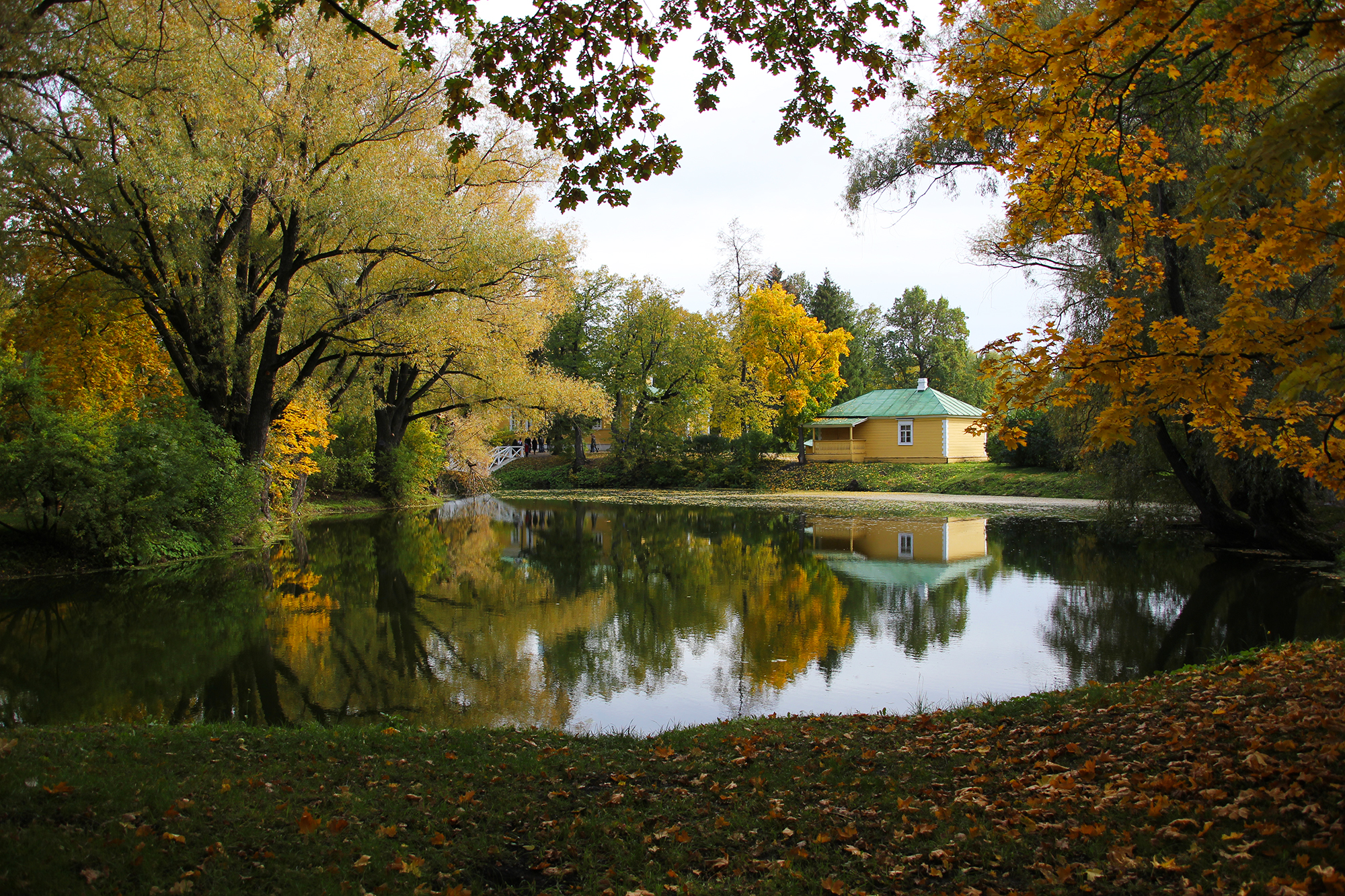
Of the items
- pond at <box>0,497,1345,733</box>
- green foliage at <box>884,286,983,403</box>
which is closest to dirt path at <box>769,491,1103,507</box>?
pond at <box>0,497,1345,733</box>

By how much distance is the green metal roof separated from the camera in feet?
135

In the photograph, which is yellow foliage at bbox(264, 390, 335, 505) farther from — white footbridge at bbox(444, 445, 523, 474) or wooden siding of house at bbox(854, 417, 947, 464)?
wooden siding of house at bbox(854, 417, 947, 464)

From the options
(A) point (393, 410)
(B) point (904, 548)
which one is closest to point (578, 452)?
(A) point (393, 410)

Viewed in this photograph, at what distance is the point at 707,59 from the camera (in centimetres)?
657

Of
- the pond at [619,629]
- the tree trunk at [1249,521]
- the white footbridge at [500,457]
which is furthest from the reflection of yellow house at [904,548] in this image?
the white footbridge at [500,457]

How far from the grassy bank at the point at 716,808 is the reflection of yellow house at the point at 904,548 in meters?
9.35

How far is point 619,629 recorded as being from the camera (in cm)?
1123

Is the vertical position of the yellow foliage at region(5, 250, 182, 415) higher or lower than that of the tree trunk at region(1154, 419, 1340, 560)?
higher

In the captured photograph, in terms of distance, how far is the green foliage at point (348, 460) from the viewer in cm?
2995

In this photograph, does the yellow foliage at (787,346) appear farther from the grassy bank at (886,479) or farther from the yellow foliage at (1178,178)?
the yellow foliage at (1178,178)

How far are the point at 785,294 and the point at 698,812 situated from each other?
3859 centimetres

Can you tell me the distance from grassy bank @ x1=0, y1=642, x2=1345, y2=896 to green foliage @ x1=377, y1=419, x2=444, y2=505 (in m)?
25.9

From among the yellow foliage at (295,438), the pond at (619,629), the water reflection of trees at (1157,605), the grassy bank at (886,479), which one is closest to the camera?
the pond at (619,629)

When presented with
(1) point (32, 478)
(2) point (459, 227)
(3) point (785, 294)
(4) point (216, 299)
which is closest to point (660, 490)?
(3) point (785, 294)
